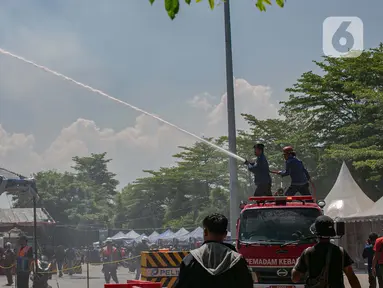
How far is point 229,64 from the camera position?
19156mm

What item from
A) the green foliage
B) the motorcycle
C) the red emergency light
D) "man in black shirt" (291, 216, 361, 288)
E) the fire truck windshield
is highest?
the green foliage

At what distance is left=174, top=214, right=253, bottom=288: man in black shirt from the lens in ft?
15.8

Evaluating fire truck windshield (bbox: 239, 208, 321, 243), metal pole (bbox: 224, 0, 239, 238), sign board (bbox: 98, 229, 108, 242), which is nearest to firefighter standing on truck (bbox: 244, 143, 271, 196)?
fire truck windshield (bbox: 239, 208, 321, 243)

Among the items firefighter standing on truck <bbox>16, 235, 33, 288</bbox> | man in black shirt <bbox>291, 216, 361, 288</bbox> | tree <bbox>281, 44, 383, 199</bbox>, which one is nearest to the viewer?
man in black shirt <bbox>291, 216, 361, 288</bbox>

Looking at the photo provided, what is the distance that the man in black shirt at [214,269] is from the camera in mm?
4828

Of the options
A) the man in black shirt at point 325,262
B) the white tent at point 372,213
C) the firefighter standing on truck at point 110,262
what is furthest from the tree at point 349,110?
the man in black shirt at point 325,262

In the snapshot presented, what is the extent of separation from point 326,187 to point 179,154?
109 ft

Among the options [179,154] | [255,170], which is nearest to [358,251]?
[255,170]

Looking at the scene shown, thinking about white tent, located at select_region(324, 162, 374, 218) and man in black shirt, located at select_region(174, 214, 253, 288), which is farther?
white tent, located at select_region(324, 162, 374, 218)

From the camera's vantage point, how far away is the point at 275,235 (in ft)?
42.7

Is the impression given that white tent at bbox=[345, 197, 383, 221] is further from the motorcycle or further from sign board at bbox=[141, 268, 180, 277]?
sign board at bbox=[141, 268, 180, 277]

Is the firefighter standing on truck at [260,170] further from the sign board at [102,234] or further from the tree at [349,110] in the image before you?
the sign board at [102,234]

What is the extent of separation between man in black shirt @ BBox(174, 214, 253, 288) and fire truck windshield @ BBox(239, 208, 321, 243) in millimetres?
8060

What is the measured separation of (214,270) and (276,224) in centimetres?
843
